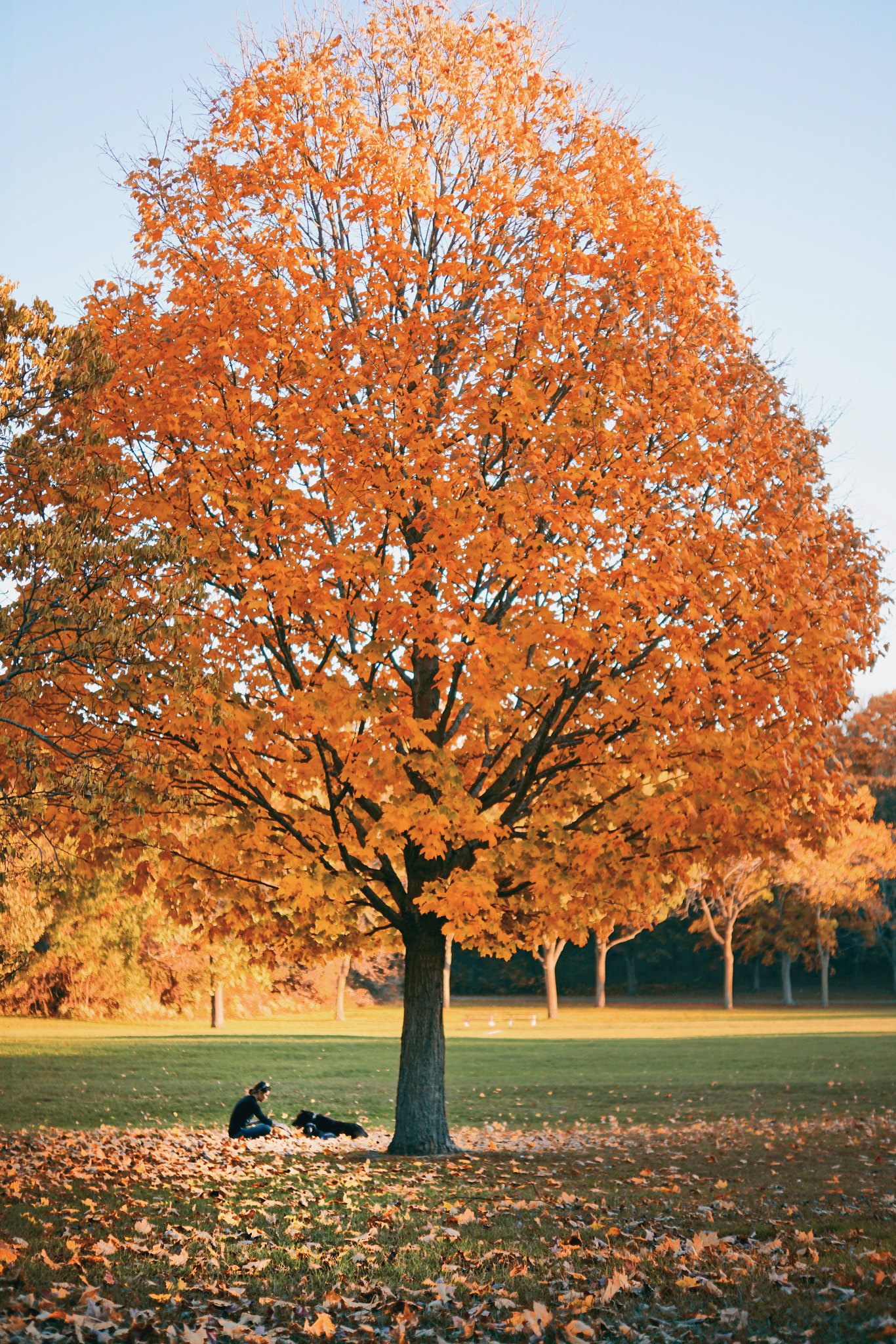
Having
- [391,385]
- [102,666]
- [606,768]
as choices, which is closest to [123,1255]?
[102,666]

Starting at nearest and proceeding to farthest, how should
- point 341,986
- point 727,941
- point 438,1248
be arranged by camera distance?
1. point 438,1248
2. point 341,986
3. point 727,941

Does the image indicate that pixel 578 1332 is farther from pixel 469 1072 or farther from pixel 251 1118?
pixel 469 1072

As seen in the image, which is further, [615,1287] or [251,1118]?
[251,1118]

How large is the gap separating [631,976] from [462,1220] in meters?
66.5

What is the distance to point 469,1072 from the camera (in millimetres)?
25062

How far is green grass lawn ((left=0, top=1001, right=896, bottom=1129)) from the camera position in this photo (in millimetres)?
17844

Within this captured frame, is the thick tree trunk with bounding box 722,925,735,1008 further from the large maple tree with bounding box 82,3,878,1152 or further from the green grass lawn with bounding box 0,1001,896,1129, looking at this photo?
the large maple tree with bounding box 82,3,878,1152

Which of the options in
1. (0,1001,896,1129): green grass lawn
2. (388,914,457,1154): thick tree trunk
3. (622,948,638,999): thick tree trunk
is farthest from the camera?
(622,948,638,999): thick tree trunk

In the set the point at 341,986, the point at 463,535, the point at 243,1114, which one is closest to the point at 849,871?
the point at 341,986

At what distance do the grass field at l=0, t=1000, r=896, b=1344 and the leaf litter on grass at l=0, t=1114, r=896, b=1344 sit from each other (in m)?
0.02

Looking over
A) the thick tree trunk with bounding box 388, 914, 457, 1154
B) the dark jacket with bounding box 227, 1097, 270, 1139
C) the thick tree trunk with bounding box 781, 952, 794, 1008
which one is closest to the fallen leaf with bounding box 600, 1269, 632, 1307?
the thick tree trunk with bounding box 388, 914, 457, 1154

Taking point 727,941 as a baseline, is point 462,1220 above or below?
above

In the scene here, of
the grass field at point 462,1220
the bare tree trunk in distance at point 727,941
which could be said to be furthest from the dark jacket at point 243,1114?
the bare tree trunk in distance at point 727,941

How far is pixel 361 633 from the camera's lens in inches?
456
